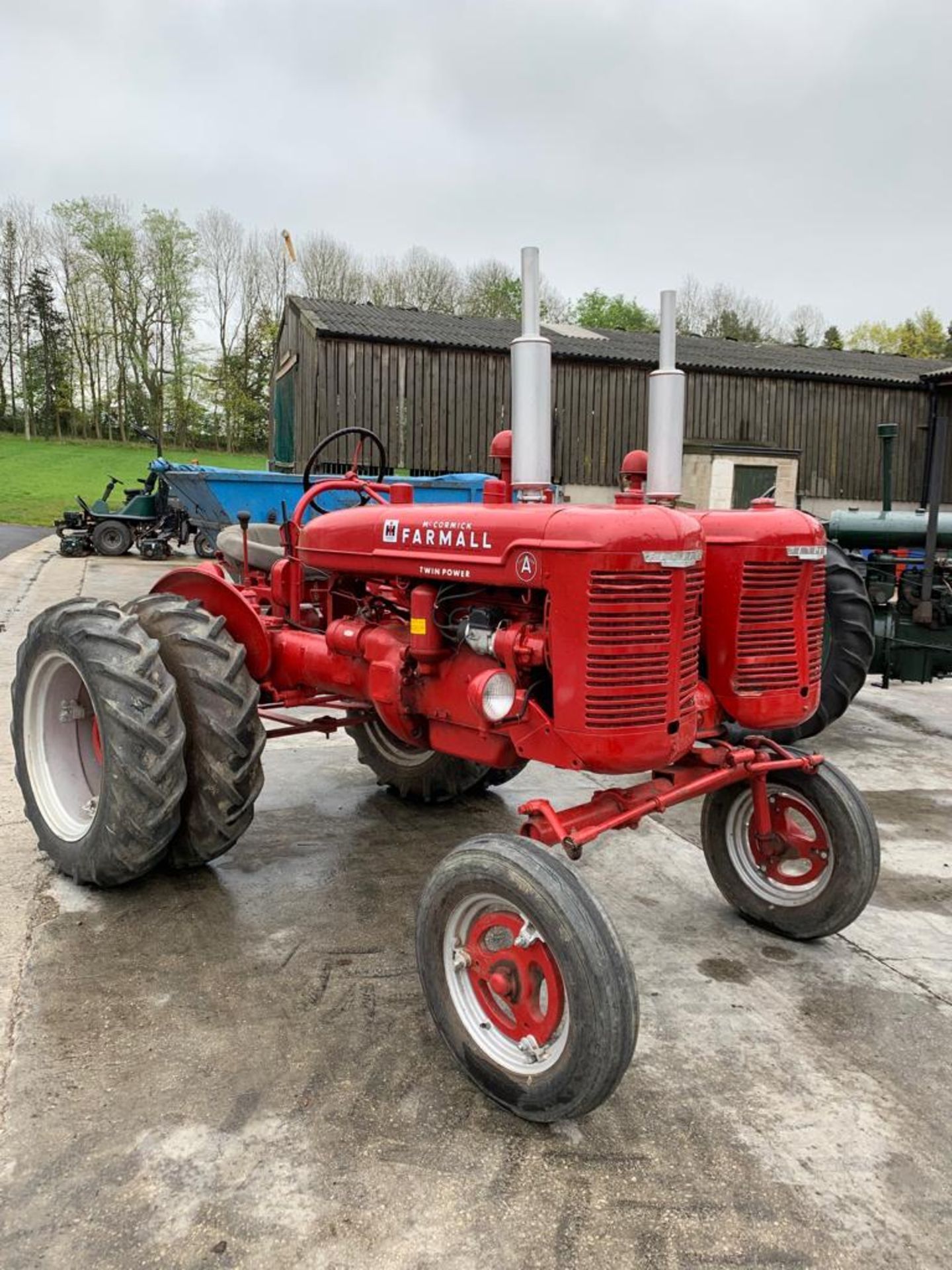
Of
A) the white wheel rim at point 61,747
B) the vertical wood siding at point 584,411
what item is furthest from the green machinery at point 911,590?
the vertical wood siding at point 584,411

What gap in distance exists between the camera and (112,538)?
52.9 feet

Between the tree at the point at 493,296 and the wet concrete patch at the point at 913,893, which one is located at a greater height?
the tree at the point at 493,296

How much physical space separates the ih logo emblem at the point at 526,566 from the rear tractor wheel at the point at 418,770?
183 cm

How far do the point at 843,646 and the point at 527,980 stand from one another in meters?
3.82

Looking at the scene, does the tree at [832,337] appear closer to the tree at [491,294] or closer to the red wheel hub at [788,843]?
the tree at [491,294]

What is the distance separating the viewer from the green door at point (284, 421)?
741 inches

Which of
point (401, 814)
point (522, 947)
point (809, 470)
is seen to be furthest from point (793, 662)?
point (809, 470)

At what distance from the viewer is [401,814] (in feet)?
14.3

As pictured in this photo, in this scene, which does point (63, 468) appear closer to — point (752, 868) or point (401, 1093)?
point (752, 868)

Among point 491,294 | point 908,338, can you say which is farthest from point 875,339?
point 491,294

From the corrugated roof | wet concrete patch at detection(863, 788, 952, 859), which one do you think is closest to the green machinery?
wet concrete patch at detection(863, 788, 952, 859)

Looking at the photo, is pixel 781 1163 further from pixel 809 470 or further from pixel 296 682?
pixel 809 470

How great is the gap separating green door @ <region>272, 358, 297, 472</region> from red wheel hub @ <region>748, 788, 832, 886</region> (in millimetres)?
16643

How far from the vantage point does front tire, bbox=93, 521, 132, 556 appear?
16016 mm
